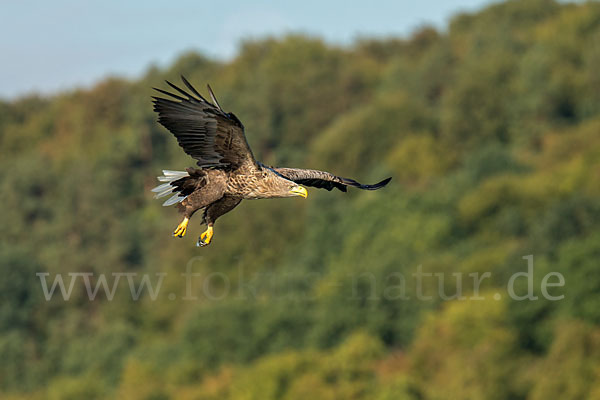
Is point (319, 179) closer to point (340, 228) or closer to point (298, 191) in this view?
Result: point (298, 191)

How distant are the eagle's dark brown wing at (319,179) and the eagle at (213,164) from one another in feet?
1.23

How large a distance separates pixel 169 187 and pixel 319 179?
196 centimetres

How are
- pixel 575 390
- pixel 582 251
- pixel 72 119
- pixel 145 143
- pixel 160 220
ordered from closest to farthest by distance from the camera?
pixel 575 390
pixel 582 251
pixel 160 220
pixel 145 143
pixel 72 119

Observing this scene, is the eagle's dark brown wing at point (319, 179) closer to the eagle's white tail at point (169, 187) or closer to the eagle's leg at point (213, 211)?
the eagle's leg at point (213, 211)

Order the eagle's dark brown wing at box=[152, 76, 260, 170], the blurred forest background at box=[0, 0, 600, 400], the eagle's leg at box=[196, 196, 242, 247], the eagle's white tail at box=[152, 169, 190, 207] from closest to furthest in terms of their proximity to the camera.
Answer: the eagle's dark brown wing at box=[152, 76, 260, 170]
the eagle's leg at box=[196, 196, 242, 247]
the eagle's white tail at box=[152, 169, 190, 207]
the blurred forest background at box=[0, 0, 600, 400]

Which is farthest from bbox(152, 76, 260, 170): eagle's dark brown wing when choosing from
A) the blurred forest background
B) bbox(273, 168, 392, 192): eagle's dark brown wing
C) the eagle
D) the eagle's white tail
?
the blurred forest background

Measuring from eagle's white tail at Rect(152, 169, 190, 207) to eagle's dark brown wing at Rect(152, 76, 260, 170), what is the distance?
39.3 inches

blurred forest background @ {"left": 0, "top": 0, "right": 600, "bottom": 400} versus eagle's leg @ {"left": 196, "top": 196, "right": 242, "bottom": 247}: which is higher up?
blurred forest background @ {"left": 0, "top": 0, "right": 600, "bottom": 400}

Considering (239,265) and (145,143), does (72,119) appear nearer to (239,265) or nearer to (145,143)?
(145,143)

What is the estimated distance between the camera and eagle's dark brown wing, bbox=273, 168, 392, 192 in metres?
18.7

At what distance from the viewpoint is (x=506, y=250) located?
78938 mm

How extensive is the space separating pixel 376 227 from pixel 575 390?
1322 inches

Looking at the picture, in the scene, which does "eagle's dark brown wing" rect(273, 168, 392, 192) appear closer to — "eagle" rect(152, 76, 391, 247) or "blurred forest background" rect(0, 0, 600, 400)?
"eagle" rect(152, 76, 391, 247)

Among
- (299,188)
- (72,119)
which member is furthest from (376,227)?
(299,188)
